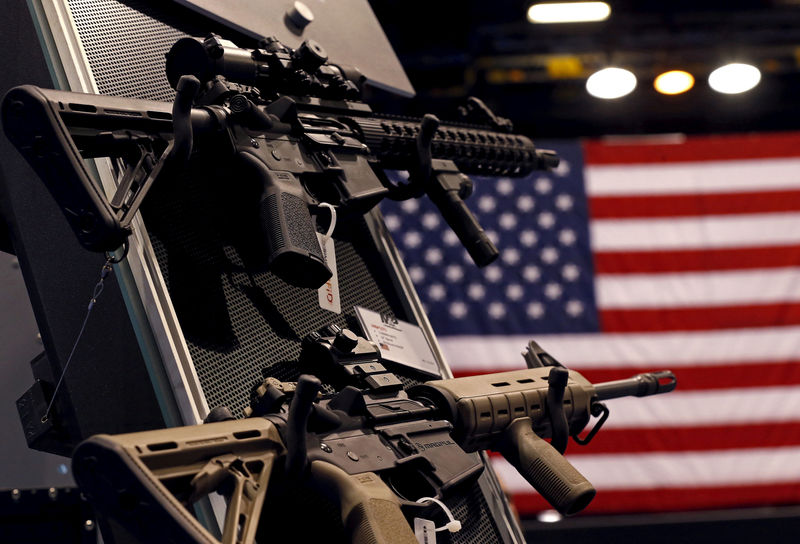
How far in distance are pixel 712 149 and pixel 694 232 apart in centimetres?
31

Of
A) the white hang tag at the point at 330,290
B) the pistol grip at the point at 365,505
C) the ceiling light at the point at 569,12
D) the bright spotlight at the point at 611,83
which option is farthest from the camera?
the bright spotlight at the point at 611,83

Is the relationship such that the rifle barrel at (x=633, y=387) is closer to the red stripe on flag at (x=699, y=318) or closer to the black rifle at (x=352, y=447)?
the black rifle at (x=352, y=447)

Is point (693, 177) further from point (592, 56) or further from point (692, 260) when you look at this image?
point (592, 56)

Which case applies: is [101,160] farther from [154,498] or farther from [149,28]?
[154,498]

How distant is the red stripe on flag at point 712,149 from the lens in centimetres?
304

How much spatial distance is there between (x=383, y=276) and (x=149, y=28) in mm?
567

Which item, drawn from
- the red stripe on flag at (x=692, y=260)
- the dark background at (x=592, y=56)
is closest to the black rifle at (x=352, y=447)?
the red stripe on flag at (x=692, y=260)

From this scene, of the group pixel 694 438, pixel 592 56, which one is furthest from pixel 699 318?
pixel 592 56

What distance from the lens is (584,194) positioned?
2.99m

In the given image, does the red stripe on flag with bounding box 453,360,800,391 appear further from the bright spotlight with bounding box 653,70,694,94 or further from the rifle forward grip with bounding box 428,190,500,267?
the rifle forward grip with bounding box 428,190,500,267

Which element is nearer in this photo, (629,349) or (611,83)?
(629,349)

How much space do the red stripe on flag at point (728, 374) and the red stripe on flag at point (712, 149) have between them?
2.34ft

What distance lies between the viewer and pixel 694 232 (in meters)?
2.98

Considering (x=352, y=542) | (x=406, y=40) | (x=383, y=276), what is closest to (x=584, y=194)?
(x=406, y=40)
